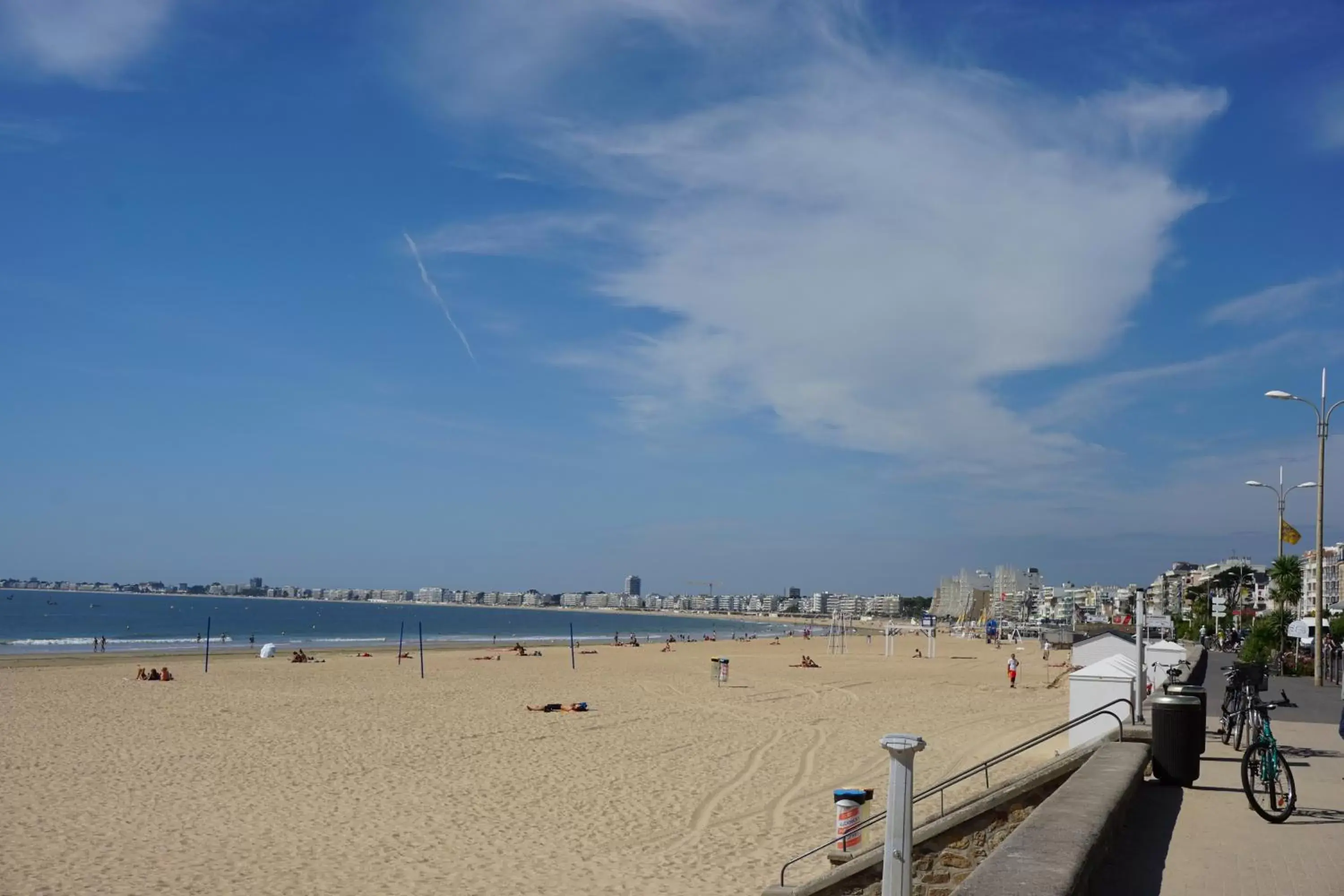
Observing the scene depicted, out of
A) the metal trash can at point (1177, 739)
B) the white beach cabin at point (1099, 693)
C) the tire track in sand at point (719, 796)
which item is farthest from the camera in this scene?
the white beach cabin at point (1099, 693)

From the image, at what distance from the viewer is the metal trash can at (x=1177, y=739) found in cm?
886

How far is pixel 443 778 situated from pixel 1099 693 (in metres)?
9.31

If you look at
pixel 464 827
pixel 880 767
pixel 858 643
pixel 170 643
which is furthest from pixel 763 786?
pixel 858 643

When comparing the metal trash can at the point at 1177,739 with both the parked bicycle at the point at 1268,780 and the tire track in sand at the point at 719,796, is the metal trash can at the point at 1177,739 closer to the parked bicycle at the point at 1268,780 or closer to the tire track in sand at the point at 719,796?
the parked bicycle at the point at 1268,780

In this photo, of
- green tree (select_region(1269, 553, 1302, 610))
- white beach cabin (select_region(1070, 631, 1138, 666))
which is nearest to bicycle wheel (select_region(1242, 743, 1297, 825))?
white beach cabin (select_region(1070, 631, 1138, 666))

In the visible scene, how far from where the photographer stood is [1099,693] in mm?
13734

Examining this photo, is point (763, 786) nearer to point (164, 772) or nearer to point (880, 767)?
point (880, 767)

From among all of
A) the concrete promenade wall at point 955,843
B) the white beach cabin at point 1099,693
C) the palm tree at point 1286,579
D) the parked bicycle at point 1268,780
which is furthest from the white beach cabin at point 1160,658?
the palm tree at point 1286,579

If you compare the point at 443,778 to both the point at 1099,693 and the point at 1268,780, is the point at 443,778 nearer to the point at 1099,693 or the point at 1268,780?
the point at 1099,693

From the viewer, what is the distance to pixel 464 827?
42.4 ft

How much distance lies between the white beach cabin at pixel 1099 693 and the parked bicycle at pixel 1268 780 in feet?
18.5

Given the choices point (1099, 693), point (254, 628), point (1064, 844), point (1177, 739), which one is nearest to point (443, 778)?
point (1099, 693)

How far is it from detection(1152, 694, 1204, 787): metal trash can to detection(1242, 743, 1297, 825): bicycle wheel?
41.1 inches

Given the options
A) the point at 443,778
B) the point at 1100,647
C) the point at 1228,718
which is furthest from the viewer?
the point at 1100,647
